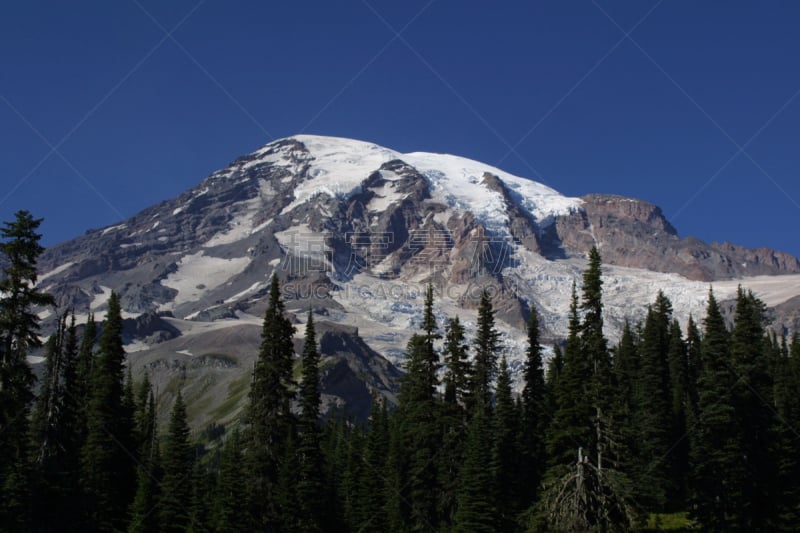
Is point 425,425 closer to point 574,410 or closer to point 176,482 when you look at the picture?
point 574,410

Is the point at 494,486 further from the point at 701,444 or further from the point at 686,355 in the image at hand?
the point at 686,355

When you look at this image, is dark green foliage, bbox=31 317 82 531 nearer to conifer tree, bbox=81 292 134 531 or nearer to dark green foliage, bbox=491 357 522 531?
conifer tree, bbox=81 292 134 531

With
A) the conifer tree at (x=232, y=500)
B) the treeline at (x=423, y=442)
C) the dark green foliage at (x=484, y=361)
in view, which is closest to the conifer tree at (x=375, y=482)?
the treeline at (x=423, y=442)

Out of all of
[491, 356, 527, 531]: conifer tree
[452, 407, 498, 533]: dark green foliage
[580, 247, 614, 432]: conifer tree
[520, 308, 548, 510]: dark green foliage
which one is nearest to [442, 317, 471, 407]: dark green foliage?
[491, 356, 527, 531]: conifer tree

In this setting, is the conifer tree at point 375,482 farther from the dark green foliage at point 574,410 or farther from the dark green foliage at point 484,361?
the dark green foliage at point 574,410

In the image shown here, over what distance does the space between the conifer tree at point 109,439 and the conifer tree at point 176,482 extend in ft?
10.4

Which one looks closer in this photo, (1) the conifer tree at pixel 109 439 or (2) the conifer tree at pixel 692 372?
(1) the conifer tree at pixel 109 439

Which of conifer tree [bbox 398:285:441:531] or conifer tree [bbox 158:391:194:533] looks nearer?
conifer tree [bbox 398:285:441:531]

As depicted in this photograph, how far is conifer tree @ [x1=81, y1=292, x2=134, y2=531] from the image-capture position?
63844 mm

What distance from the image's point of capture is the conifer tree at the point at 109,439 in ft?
209

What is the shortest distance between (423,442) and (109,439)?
23.4 metres

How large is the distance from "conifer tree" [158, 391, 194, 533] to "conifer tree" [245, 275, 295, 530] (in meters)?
15.8

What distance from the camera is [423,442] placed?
62.0m

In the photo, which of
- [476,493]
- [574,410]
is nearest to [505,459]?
[476,493]
